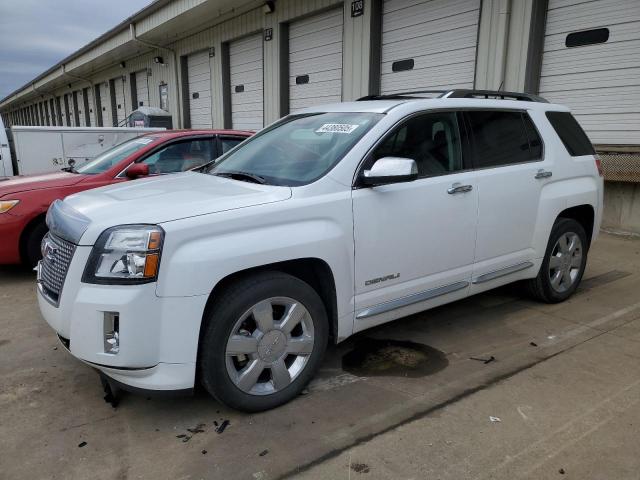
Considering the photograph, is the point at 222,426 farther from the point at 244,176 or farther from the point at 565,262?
the point at 565,262

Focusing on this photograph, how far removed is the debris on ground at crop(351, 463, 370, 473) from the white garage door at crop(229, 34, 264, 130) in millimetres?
13015

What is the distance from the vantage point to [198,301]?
8.16ft

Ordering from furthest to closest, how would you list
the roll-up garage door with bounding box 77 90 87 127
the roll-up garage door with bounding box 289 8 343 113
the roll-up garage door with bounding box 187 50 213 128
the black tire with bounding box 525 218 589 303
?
1. the roll-up garage door with bounding box 77 90 87 127
2. the roll-up garage door with bounding box 187 50 213 128
3. the roll-up garage door with bounding box 289 8 343 113
4. the black tire with bounding box 525 218 589 303

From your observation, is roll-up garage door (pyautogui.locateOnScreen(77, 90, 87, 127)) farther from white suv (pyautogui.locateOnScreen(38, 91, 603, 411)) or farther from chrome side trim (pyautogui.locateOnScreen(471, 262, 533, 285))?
chrome side trim (pyautogui.locateOnScreen(471, 262, 533, 285))

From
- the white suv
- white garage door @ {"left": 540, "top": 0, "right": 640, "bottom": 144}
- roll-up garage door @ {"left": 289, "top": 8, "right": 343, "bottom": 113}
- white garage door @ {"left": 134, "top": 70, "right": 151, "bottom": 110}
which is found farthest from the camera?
white garage door @ {"left": 134, "top": 70, "right": 151, "bottom": 110}

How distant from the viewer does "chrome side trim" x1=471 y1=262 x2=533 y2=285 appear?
3818 millimetres

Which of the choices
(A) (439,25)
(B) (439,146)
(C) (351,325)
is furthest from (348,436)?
(A) (439,25)

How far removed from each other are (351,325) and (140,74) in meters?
22.0

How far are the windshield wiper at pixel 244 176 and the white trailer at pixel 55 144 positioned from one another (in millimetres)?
6268

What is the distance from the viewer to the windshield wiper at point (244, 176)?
3.19 meters

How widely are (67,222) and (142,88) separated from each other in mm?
21411

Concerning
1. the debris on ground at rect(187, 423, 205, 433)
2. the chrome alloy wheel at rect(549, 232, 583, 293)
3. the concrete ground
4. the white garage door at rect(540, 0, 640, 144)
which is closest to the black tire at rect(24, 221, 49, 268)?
the concrete ground

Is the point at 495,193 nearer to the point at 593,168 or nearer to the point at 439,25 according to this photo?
the point at 593,168

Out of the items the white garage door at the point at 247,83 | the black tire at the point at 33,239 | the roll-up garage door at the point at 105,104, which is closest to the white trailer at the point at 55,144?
the black tire at the point at 33,239
